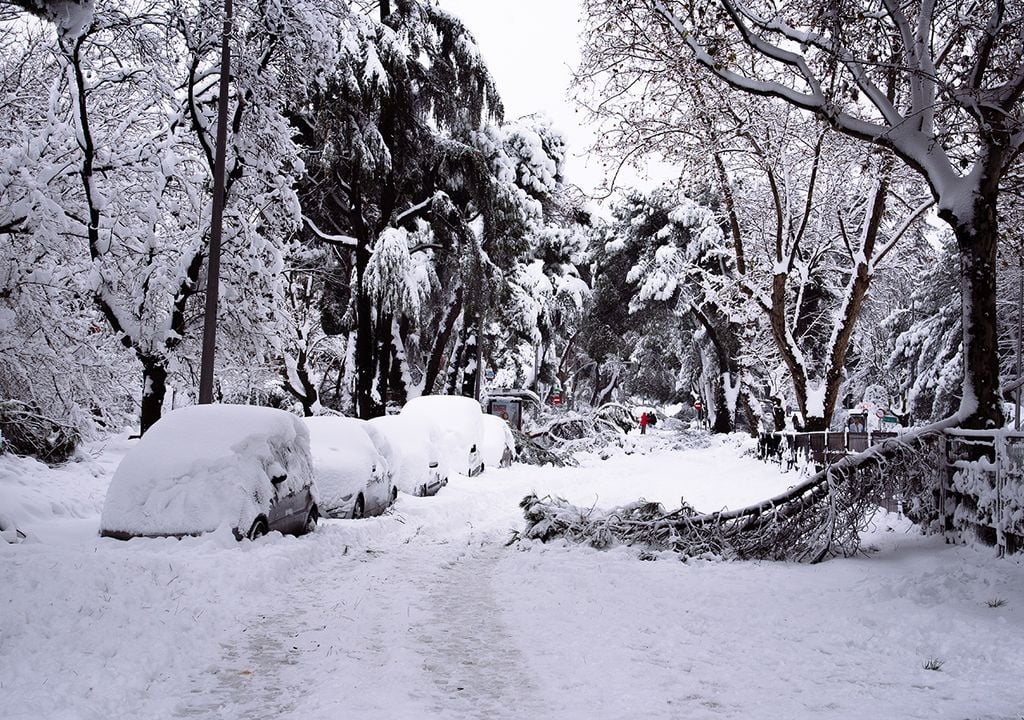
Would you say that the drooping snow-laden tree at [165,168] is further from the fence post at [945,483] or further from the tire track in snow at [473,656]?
the fence post at [945,483]

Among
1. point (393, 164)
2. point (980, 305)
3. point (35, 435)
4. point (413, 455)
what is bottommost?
point (413, 455)

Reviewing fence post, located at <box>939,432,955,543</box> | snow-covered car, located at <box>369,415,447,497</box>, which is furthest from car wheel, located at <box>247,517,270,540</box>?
fence post, located at <box>939,432,955,543</box>

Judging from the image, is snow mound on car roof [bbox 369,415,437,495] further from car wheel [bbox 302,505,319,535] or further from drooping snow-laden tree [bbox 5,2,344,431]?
car wheel [bbox 302,505,319,535]

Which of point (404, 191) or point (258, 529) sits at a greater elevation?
point (404, 191)

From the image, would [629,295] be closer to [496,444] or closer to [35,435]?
[496,444]

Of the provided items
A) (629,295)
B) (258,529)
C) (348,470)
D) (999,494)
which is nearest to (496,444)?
(348,470)

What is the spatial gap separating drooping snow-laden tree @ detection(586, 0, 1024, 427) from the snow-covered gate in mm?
547

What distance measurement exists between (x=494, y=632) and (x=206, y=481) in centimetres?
472

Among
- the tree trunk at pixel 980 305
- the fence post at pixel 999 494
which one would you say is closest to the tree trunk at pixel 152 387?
the tree trunk at pixel 980 305

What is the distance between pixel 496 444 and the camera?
2569 centimetres

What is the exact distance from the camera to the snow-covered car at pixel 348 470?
13477 millimetres

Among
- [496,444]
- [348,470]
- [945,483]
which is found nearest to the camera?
[945,483]

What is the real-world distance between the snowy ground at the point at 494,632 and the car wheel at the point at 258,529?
0.17 metres

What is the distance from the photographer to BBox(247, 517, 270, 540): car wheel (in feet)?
34.0
